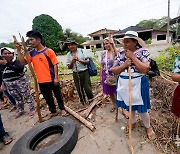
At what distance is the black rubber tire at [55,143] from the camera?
8.98ft

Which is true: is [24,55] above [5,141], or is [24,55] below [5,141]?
above

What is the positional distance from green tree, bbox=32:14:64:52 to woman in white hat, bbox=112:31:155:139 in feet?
114

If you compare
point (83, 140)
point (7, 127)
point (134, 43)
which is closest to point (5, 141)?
point (7, 127)

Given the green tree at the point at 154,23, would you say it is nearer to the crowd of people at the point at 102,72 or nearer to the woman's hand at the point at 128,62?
the crowd of people at the point at 102,72

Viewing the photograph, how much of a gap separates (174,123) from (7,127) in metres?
4.17

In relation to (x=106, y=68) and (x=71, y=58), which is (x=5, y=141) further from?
(x=106, y=68)

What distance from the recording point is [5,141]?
3.56m

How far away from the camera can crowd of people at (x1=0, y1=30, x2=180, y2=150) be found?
8.21 feet

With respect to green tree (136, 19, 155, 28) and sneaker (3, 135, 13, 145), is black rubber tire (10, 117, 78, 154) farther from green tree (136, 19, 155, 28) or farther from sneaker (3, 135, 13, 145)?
green tree (136, 19, 155, 28)

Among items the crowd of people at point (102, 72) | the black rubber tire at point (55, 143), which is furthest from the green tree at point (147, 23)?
the black rubber tire at point (55, 143)

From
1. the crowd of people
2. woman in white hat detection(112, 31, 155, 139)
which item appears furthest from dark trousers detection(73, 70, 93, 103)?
woman in white hat detection(112, 31, 155, 139)

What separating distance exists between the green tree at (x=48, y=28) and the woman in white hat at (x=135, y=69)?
114ft

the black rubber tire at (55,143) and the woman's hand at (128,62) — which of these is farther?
the black rubber tire at (55,143)

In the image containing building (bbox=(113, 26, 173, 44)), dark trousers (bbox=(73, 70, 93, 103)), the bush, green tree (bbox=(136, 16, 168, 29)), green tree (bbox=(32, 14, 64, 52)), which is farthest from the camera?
green tree (bbox=(136, 16, 168, 29))
